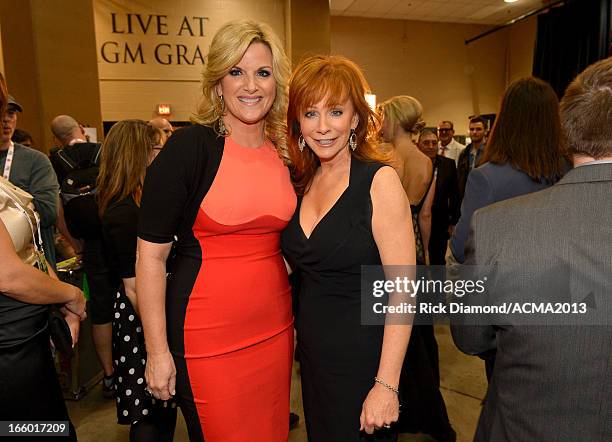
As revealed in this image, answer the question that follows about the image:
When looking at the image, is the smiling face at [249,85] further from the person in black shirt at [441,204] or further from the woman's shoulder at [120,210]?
the person in black shirt at [441,204]

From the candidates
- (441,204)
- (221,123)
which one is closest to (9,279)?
(221,123)

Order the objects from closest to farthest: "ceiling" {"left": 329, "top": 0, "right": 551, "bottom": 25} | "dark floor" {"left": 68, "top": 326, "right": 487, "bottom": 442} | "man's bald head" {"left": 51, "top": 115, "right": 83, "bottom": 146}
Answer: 1. "dark floor" {"left": 68, "top": 326, "right": 487, "bottom": 442}
2. "man's bald head" {"left": 51, "top": 115, "right": 83, "bottom": 146}
3. "ceiling" {"left": 329, "top": 0, "right": 551, "bottom": 25}

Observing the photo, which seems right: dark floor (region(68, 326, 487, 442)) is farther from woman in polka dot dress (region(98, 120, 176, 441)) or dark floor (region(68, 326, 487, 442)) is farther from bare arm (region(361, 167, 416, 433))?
bare arm (region(361, 167, 416, 433))

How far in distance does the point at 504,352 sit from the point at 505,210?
0.98 ft

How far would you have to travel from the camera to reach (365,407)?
126cm

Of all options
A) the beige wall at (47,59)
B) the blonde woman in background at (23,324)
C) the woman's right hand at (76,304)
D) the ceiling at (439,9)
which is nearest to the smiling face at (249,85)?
the blonde woman in background at (23,324)

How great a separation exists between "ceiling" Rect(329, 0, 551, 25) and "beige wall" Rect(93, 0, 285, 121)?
2064mm

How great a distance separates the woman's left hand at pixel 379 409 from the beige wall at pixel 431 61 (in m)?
9.56

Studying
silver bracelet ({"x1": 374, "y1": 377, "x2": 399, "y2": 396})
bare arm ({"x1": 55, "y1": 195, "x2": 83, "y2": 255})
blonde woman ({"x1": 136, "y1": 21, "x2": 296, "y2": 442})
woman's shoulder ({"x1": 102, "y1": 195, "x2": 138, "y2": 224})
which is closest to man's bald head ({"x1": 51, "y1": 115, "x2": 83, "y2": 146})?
bare arm ({"x1": 55, "y1": 195, "x2": 83, "y2": 255})

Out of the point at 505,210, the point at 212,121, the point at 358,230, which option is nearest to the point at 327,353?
the point at 358,230

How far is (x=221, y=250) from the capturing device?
1.33 metres

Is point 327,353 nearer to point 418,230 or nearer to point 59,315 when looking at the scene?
point 59,315

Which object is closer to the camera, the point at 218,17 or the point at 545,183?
the point at 545,183

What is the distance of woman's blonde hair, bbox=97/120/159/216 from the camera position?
7.00 feet
